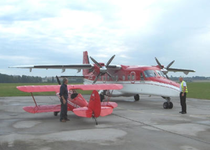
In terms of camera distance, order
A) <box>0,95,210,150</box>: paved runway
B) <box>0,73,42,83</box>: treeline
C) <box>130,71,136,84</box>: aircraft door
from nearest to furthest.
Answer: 1. <box>0,95,210,150</box>: paved runway
2. <box>130,71,136,84</box>: aircraft door
3. <box>0,73,42,83</box>: treeline

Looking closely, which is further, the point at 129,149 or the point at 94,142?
the point at 94,142

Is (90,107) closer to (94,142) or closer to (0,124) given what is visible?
(94,142)

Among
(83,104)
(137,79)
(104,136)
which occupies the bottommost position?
(104,136)

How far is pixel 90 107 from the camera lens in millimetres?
9102

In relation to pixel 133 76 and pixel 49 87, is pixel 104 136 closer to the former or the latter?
pixel 49 87

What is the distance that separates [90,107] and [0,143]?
11.9 ft

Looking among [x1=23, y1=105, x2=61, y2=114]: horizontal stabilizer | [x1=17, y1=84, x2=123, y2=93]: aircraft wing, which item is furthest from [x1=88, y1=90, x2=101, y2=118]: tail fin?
[x1=23, y1=105, x2=61, y2=114]: horizontal stabilizer

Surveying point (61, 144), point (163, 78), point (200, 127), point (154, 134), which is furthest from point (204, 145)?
point (163, 78)

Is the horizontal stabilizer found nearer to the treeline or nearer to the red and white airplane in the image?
the red and white airplane

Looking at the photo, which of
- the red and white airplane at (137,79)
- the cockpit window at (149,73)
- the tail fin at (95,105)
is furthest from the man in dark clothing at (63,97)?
the cockpit window at (149,73)

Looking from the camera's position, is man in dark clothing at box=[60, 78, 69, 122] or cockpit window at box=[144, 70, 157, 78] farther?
cockpit window at box=[144, 70, 157, 78]

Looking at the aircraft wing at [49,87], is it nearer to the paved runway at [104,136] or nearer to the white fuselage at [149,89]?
the paved runway at [104,136]

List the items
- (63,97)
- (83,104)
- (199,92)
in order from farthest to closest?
(199,92) → (83,104) → (63,97)

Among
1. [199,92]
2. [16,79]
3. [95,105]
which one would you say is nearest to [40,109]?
[95,105]
